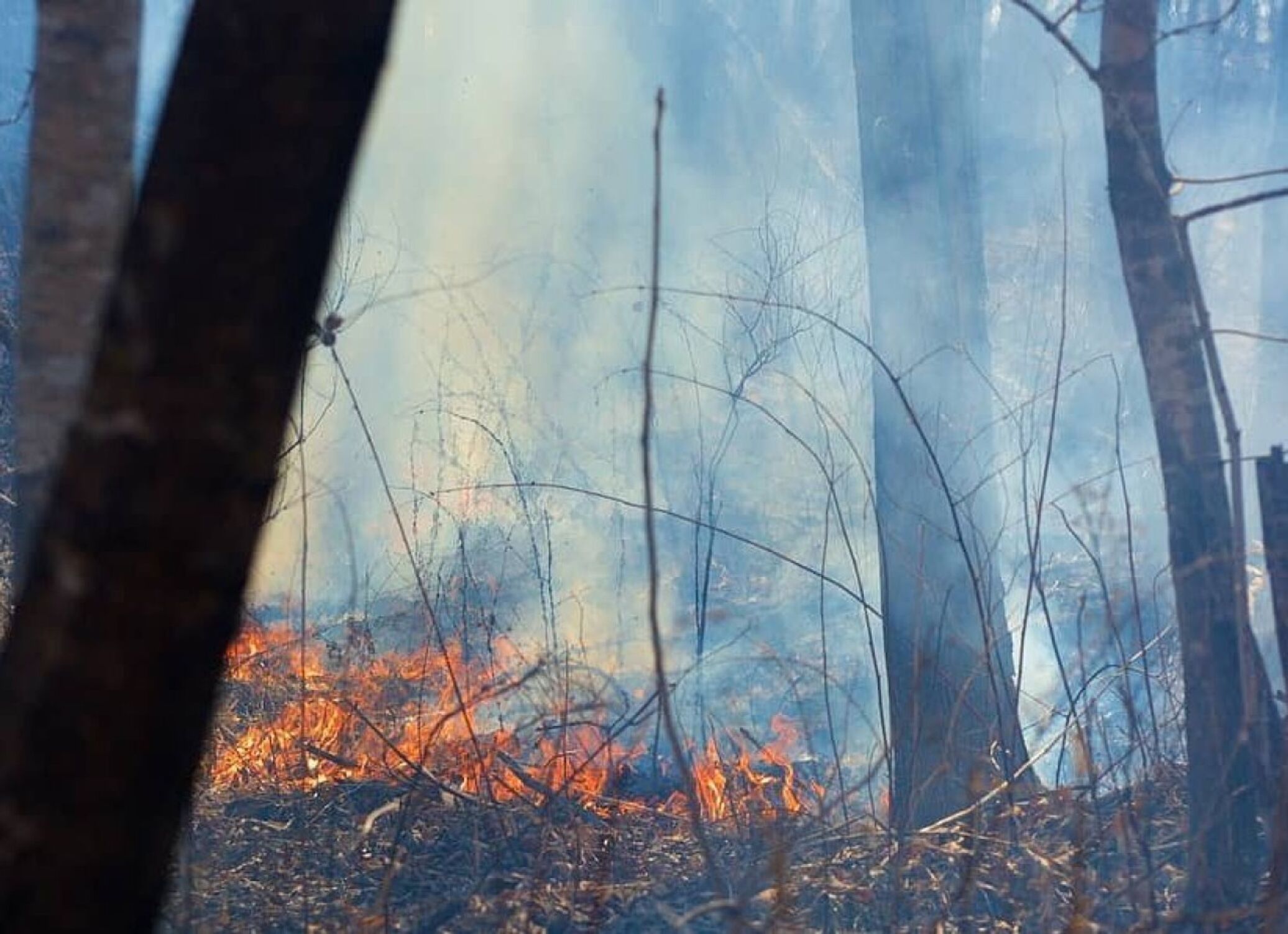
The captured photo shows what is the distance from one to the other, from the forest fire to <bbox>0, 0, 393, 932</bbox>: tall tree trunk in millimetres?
Result: 2094

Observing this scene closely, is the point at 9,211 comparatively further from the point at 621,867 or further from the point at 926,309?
the point at 621,867

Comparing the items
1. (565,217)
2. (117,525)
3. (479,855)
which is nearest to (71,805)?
(117,525)

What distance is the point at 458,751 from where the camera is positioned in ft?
14.1

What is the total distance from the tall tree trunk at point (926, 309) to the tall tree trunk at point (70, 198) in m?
3.49

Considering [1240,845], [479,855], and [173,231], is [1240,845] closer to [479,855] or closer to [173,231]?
[479,855]

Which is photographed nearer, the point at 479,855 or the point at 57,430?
the point at 57,430

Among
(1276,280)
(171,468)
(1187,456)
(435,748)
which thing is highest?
(1276,280)

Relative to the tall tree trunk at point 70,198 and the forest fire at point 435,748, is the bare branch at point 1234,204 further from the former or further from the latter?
the tall tree trunk at point 70,198

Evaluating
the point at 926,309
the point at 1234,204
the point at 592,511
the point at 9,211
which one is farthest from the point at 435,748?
the point at 9,211

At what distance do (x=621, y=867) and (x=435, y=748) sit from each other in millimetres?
973

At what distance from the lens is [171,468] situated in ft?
3.68

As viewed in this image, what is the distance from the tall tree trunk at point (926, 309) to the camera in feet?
18.0

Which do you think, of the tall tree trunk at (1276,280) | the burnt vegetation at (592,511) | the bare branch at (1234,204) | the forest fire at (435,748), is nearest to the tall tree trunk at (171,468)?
the burnt vegetation at (592,511)

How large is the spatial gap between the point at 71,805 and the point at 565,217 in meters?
13.6
